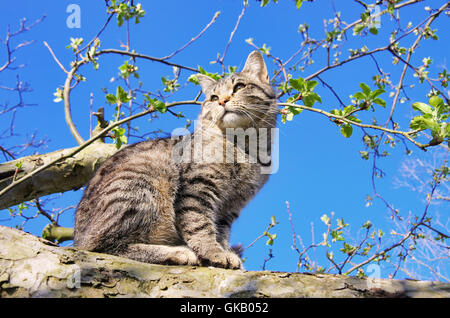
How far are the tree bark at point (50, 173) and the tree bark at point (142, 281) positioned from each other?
1857mm

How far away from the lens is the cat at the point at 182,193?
284 centimetres

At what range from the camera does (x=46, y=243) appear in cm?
217

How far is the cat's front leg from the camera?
2.80 metres

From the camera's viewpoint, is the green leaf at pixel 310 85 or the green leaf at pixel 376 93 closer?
the green leaf at pixel 376 93

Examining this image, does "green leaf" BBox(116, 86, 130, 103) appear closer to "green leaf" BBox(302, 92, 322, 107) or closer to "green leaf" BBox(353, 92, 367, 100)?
"green leaf" BBox(302, 92, 322, 107)

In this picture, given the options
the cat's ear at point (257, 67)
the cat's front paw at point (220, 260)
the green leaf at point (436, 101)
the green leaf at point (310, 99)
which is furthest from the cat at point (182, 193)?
the green leaf at point (436, 101)

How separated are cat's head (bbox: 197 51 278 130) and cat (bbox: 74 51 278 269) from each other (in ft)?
0.03

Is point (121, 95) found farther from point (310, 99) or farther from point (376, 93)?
point (376, 93)

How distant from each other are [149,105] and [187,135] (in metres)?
1.26

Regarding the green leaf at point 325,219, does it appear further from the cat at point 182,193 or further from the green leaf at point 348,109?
the green leaf at point 348,109

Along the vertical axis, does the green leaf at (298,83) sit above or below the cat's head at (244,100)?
below

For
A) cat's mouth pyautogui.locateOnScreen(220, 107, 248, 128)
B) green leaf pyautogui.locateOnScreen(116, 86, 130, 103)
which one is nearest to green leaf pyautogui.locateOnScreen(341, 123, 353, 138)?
cat's mouth pyautogui.locateOnScreen(220, 107, 248, 128)
